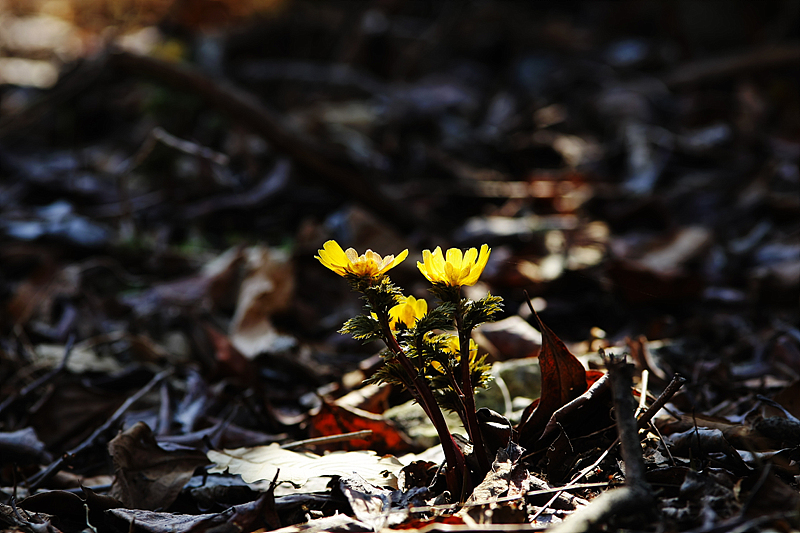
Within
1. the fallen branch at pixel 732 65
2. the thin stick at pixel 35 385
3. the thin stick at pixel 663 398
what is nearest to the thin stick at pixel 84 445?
the thin stick at pixel 35 385

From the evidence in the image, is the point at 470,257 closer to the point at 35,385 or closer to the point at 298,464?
the point at 298,464

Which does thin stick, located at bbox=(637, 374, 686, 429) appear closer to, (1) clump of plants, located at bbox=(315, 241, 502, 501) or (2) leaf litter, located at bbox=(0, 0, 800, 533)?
(2) leaf litter, located at bbox=(0, 0, 800, 533)

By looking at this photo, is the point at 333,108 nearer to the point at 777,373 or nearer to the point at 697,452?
the point at 777,373

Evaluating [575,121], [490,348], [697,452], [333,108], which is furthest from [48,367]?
[575,121]

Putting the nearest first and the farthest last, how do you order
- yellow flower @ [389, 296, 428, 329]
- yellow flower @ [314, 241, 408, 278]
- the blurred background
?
yellow flower @ [314, 241, 408, 278], yellow flower @ [389, 296, 428, 329], the blurred background

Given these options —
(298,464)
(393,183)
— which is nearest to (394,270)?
(298,464)

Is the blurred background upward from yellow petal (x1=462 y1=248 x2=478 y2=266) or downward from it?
downward

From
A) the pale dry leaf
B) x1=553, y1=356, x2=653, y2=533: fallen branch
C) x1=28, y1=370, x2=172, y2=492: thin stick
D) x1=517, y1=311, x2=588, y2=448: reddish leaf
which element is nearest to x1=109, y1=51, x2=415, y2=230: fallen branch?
x1=28, y1=370, x2=172, y2=492: thin stick

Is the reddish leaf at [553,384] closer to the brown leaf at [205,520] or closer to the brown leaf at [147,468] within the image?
the brown leaf at [205,520]
